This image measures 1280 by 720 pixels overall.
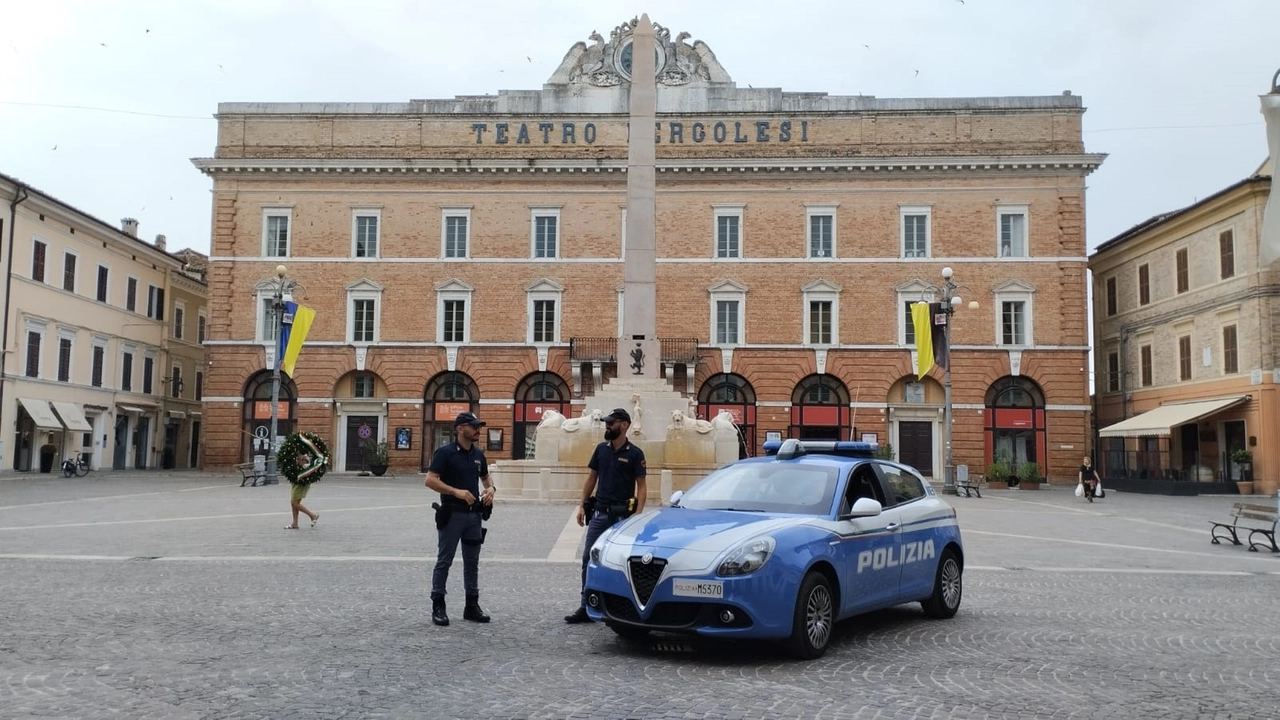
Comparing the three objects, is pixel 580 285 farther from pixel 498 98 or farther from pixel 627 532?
pixel 627 532

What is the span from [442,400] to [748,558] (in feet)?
125

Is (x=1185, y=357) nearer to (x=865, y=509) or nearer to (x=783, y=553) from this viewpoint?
(x=865, y=509)

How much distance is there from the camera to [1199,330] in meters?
38.2

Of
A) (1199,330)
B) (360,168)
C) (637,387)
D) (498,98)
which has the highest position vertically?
(498,98)

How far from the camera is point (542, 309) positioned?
43688mm

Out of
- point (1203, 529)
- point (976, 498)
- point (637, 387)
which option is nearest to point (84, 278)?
point (637, 387)

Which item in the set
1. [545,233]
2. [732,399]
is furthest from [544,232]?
[732,399]

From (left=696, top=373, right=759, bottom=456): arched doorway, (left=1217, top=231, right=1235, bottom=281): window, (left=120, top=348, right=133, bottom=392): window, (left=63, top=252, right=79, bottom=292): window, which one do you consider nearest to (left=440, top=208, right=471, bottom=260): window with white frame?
(left=696, top=373, right=759, bottom=456): arched doorway

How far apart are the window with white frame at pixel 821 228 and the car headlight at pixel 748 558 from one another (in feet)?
122

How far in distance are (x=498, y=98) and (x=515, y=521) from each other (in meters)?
31.0

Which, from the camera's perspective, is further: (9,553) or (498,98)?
(498,98)

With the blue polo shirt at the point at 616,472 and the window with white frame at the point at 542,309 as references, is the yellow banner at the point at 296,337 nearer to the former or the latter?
the window with white frame at the point at 542,309

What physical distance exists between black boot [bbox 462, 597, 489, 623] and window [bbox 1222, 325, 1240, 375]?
35.2 m

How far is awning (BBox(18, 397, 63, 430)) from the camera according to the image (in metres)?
39.2
